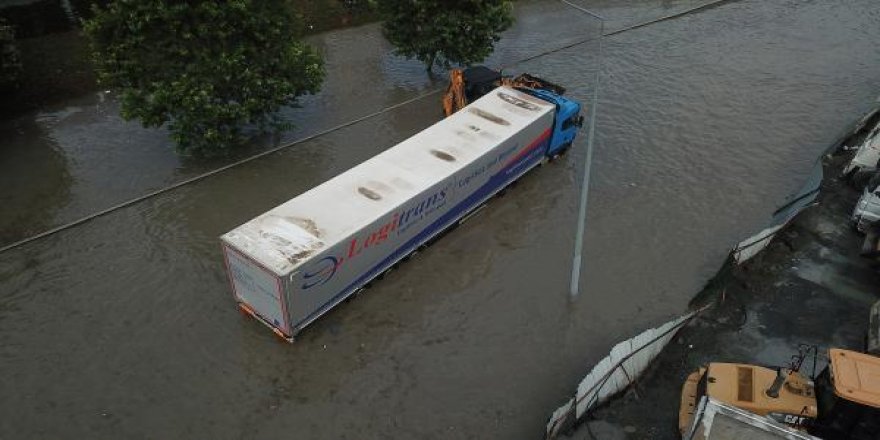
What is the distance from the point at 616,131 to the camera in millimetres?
27250

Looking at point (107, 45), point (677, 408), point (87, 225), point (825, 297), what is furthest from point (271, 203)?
point (825, 297)

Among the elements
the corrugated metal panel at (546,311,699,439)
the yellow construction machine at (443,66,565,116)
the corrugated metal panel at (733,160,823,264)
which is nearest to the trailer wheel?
the yellow construction machine at (443,66,565,116)

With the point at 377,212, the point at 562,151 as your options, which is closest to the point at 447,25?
the point at 562,151

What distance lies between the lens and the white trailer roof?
52.7 ft

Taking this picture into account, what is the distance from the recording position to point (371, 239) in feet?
56.9

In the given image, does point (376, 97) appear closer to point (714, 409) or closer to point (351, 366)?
point (351, 366)

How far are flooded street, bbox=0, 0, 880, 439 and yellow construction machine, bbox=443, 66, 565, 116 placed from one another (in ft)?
7.07

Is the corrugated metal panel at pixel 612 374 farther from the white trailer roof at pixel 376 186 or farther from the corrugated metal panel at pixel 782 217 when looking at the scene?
the white trailer roof at pixel 376 186

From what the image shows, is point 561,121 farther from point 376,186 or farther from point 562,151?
point 376,186

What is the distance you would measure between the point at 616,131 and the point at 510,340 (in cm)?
1329

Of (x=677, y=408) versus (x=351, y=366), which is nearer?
(x=677, y=408)

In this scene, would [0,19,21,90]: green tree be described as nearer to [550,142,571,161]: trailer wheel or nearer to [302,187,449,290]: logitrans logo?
[302,187,449,290]: logitrans logo

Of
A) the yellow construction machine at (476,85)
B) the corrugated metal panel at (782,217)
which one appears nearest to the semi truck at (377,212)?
the yellow construction machine at (476,85)

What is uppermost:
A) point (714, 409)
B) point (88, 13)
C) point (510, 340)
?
point (88, 13)
